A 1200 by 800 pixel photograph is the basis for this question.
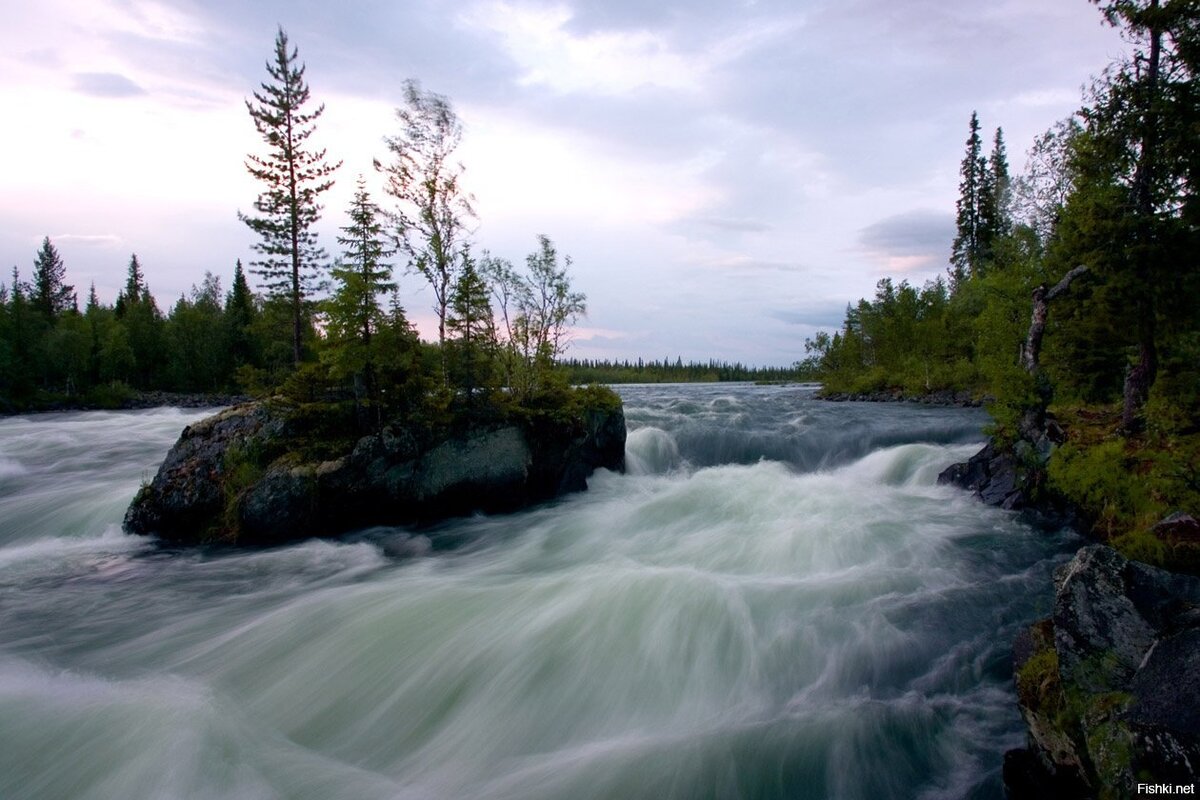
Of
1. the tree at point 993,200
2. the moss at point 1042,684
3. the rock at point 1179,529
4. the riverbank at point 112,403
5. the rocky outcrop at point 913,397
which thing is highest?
the tree at point 993,200

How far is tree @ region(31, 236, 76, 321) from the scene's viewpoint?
229 feet

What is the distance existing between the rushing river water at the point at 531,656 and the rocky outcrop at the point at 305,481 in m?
0.60

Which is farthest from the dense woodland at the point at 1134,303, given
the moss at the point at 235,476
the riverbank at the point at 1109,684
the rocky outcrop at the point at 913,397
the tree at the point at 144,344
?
the tree at the point at 144,344

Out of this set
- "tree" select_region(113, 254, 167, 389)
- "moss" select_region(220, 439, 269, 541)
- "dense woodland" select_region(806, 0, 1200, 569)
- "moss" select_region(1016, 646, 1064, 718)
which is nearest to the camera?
"moss" select_region(1016, 646, 1064, 718)

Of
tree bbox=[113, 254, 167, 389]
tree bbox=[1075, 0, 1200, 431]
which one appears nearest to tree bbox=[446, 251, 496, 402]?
tree bbox=[1075, 0, 1200, 431]

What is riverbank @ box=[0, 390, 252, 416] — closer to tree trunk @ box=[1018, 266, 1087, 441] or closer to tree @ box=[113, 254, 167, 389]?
tree @ box=[113, 254, 167, 389]

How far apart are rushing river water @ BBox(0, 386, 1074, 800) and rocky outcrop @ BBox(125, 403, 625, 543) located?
0.60 meters

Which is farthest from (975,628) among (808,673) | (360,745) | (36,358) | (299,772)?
(36,358)

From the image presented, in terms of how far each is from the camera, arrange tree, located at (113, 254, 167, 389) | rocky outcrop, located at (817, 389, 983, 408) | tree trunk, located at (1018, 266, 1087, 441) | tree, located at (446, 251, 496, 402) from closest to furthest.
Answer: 1. tree trunk, located at (1018, 266, 1087, 441)
2. tree, located at (446, 251, 496, 402)
3. rocky outcrop, located at (817, 389, 983, 408)
4. tree, located at (113, 254, 167, 389)

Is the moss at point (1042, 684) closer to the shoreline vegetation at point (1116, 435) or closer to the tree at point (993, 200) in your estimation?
the shoreline vegetation at point (1116, 435)

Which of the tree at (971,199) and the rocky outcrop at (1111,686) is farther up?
the tree at (971,199)

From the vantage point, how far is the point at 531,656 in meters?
6.89

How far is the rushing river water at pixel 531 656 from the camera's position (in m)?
5.05

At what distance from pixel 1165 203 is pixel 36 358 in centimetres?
7293
